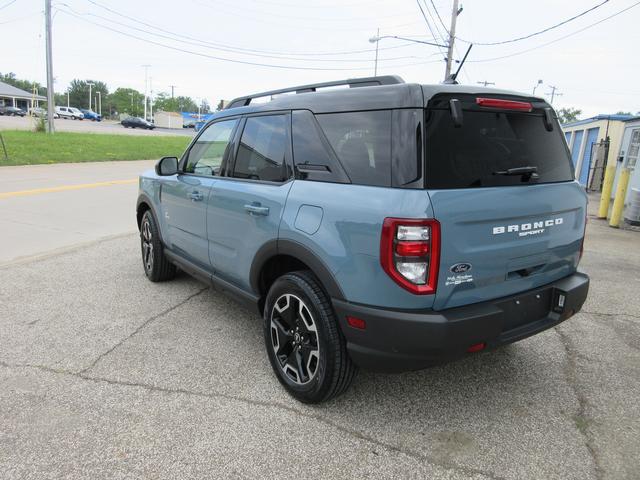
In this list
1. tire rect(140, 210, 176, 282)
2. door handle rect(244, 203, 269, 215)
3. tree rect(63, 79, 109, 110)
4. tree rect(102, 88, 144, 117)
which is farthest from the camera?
tree rect(63, 79, 109, 110)

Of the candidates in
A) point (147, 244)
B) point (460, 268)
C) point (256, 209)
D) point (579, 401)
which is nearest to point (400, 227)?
point (460, 268)

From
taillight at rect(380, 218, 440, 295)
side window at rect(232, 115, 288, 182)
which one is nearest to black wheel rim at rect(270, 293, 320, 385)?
taillight at rect(380, 218, 440, 295)

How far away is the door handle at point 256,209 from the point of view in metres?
3.04

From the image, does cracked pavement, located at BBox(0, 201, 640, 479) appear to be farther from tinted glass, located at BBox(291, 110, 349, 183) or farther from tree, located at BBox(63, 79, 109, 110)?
tree, located at BBox(63, 79, 109, 110)

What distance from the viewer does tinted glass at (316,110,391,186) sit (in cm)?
245

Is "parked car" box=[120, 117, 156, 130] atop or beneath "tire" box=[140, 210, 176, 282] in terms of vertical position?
atop

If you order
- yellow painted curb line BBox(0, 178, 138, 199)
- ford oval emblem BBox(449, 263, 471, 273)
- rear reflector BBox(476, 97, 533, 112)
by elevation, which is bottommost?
yellow painted curb line BBox(0, 178, 138, 199)

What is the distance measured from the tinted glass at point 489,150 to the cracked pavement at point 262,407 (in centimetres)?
137

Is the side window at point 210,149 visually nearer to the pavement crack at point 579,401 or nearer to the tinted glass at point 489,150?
the tinted glass at point 489,150

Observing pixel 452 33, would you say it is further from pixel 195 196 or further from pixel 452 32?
pixel 195 196

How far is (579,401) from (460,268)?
1.42 meters

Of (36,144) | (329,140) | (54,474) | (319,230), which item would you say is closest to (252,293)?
(319,230)

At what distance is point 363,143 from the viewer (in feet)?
8.45

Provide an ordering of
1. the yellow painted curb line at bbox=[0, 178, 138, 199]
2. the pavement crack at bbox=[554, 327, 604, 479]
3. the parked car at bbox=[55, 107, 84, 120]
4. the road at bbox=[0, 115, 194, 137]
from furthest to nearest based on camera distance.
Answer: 1. the parked car at bbox=[55, 107, 84, 120]
2. the road at bbox=[0, 115, 194, 137]
3. the yellow painted curb line at bbox=[0, 178, 138, 199]
4. the pavement crack at bbox=[554, 327, 604, 479]
